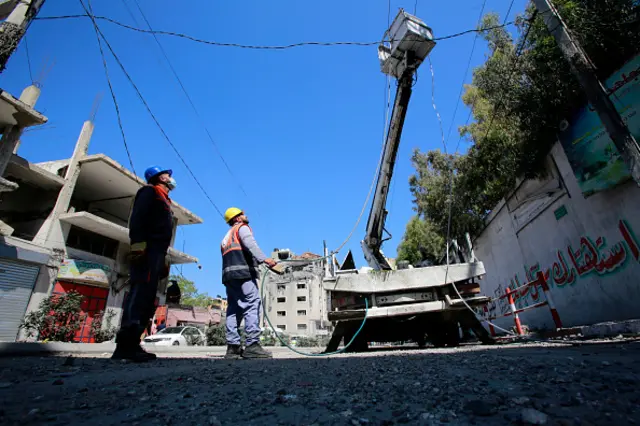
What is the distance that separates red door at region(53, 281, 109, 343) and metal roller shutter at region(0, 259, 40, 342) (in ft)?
3.31

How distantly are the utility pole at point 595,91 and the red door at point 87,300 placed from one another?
16.4 metres

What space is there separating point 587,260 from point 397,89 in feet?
19.6

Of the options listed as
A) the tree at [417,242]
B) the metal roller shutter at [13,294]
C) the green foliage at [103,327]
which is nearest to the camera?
the metal roller shutter at [13,294]

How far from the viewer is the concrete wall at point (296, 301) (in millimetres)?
41281

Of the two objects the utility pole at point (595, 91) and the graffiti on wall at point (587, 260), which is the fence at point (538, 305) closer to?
the graffiti on wall at point (587, 260)

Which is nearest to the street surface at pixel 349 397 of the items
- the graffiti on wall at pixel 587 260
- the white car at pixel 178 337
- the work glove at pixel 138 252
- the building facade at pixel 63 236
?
the work glove at pixel 138 252

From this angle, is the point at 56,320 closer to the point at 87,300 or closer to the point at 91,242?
the point at 87,300

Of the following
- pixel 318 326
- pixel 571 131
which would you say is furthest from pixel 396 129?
pixel 318 326

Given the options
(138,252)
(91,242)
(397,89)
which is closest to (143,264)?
(138,252)

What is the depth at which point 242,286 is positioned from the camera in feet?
A: 13.3

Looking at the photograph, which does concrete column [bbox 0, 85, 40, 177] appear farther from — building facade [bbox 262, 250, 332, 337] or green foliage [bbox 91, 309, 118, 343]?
building facade [bbox 262, 250, 332, 337]

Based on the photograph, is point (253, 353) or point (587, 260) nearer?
point (253, 353)

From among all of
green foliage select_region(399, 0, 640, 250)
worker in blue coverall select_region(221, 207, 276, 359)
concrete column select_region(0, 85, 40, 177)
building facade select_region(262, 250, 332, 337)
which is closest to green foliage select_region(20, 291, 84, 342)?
concrete column select_region(0, 85, 40, 177)

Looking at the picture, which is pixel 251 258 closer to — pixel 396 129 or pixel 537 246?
pixel 396 129
